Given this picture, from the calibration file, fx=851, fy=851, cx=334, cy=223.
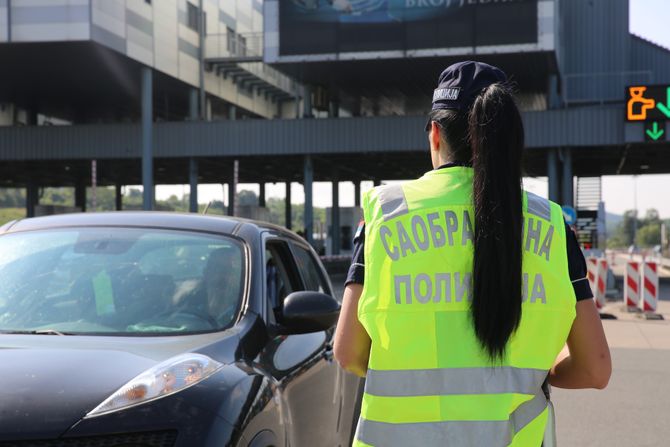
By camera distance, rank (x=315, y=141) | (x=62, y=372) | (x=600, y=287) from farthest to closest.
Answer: (x=315, y=141), (x=600, y=287), (x=62, y=372)

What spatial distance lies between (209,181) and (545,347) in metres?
51.8

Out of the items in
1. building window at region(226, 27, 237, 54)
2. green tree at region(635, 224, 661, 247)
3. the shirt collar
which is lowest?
green tree at region(635, 224, 661, 247)

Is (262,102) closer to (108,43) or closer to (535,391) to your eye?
(108,43)

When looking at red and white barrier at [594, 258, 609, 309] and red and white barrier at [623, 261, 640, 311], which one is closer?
red and white barrier at [623, 261, 640, 311]

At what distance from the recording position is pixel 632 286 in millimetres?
17766

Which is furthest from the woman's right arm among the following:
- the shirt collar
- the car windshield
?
the car windshield

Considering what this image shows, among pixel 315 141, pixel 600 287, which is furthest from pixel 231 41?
pixel 600 287

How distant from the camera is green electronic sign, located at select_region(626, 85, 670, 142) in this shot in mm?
27859

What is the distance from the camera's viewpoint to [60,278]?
385 cm

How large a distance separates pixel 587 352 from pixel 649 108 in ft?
92.5

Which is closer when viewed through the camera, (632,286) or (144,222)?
(144,222)

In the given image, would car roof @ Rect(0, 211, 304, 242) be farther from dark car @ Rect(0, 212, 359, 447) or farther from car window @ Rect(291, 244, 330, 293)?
car window @ Rect(291, 244, 330, 293)

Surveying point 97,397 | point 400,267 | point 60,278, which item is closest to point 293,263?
point 60,278

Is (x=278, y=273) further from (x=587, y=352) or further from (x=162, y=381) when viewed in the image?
(x=587, y=352)
